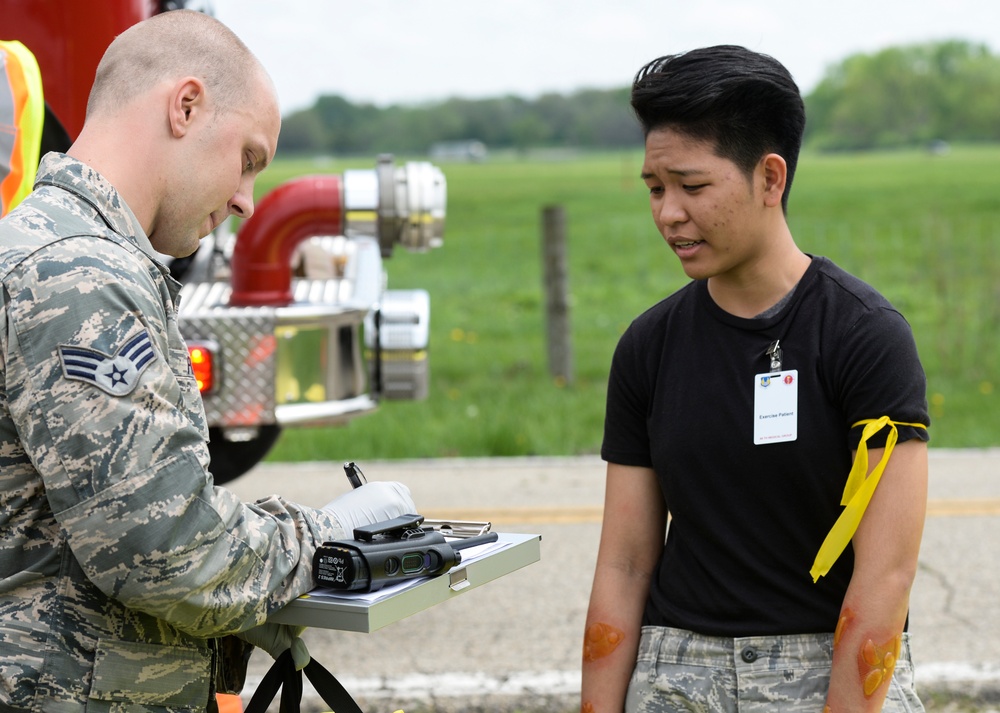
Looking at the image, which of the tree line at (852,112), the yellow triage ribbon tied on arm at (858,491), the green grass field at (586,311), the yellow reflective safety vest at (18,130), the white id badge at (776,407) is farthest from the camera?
the tree line at (852,112)

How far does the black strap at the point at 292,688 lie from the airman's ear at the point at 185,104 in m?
0.83

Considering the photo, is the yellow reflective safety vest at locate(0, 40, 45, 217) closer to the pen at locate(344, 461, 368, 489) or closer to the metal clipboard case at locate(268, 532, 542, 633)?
the pen at locate(344, 461, 368, 489)

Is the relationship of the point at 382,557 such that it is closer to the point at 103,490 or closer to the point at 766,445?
the point at 103,490

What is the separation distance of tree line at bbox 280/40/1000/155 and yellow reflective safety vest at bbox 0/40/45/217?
56200 millimetres

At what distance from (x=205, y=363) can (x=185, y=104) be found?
7.40 ft

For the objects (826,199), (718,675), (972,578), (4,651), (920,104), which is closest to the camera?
(4,651)

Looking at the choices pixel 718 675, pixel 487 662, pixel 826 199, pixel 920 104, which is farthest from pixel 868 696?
pixel 920 104

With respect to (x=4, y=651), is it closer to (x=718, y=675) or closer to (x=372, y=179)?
(x=718, y=675)

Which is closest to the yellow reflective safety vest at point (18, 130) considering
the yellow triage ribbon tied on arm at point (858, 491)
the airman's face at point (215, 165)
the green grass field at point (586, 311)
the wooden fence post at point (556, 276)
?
the airman's face at point (215, 165)

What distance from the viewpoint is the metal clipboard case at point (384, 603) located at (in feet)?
5.83

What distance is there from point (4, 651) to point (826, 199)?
34136 millimetres

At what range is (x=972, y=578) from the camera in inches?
203

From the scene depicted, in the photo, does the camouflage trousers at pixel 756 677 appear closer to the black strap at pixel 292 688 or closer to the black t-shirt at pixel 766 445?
the black t-shirt at pixel 766 445

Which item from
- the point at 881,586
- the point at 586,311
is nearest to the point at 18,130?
the point at 881,586
